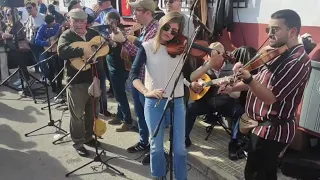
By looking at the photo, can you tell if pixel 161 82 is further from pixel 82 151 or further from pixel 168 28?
pixel 82 151

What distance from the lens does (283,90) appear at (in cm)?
217

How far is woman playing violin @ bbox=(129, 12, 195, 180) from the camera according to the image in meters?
2.64

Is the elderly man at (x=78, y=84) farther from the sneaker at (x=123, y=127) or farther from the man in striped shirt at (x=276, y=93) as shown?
the man in striped shirt at (x=276, y=93)

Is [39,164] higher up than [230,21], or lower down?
lower down

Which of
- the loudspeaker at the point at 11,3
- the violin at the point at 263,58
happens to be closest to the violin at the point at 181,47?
the violin at the point at 263,58

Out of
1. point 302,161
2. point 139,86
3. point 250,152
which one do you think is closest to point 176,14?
point 139,86

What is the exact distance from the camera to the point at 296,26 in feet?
7.05

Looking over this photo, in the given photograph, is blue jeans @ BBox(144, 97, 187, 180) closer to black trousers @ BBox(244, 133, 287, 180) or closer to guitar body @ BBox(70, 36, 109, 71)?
black trousers @ BBox(244, 133, 287, 180)

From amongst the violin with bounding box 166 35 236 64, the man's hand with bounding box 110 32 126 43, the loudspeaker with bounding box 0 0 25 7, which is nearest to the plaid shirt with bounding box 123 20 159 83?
the man's hand with bounding box 110 32 126 43

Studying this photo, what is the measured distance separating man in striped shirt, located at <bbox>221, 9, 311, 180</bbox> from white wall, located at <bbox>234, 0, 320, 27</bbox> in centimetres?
180

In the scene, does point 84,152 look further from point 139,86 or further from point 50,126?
point 139,86

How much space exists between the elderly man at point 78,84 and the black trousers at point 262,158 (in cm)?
223

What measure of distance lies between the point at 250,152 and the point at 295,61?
83 cm

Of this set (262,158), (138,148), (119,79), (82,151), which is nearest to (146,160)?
(138,148)
